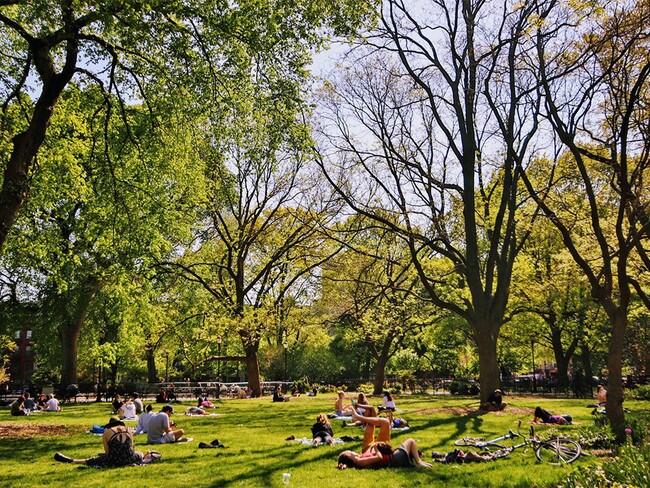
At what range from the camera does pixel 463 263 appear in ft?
69.4

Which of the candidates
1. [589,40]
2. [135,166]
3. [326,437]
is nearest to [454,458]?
[326,437]

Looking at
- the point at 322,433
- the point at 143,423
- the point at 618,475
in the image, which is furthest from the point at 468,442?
the point at 143,423

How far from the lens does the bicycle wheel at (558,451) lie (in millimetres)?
9149

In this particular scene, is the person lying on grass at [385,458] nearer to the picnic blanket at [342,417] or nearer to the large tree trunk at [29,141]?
the picnic blanket at [342,417]

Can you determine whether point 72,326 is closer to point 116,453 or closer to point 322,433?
point 116,453

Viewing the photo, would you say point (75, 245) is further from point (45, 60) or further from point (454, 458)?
point (454, 458)

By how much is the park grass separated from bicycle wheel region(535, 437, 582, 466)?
0.23m

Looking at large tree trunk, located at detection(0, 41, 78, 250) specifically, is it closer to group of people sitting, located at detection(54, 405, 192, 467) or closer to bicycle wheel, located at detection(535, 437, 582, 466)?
group of people sitting, located at detection(54, 405, 192, 467)

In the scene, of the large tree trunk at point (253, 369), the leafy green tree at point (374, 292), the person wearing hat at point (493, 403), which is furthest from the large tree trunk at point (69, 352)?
the person wearing hat at point (493, 403)

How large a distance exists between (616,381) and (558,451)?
104 inches

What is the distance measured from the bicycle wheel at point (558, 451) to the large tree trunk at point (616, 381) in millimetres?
1367

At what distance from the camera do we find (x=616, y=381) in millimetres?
10844

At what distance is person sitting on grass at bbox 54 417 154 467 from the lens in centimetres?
985

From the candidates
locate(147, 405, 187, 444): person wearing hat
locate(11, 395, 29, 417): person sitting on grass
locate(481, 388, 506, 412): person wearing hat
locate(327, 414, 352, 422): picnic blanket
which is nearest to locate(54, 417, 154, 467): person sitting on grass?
locate(147, 405, 187, 444): person wearing hat
